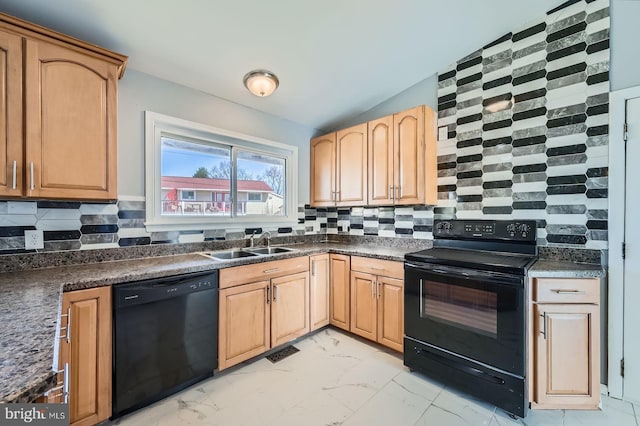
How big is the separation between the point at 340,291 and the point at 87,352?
1988 millimetres

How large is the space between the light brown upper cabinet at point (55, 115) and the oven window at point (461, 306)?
2282 mm

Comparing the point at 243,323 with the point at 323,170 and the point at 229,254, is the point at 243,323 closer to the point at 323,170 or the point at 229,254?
the point at 229,254

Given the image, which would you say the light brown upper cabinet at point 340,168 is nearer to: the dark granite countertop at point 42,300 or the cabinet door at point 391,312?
the dark granite countertop at point 42,300

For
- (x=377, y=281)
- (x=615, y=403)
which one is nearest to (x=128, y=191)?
(x=377, y=281)

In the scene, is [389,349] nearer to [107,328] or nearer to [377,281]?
[377,281]

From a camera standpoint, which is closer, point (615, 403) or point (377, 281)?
point (615, 403)

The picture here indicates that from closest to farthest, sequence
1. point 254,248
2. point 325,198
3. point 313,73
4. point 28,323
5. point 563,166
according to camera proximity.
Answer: point 28,323 < point 563,166 < point 313,73 < point 254,248 < point 325,198

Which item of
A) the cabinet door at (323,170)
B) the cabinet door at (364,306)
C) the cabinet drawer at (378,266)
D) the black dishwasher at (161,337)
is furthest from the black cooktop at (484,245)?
the black dishwasher at (161,337)

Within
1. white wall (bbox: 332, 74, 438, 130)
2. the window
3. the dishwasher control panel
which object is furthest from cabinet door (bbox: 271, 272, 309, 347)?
white wall (bbox: 332, 74, 438, 130)

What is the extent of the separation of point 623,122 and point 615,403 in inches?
73.5

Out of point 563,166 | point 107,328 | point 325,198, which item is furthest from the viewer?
point 325,198

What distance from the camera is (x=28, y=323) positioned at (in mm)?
937

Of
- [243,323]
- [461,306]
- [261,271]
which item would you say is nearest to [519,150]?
[461,306]

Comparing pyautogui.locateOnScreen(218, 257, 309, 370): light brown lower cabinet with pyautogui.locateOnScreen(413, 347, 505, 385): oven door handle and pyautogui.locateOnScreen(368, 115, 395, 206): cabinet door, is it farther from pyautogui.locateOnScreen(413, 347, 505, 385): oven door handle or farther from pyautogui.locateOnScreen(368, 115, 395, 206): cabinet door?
pyautogui.locateOnScreen(413, 347, 505, 385): oven door handle
